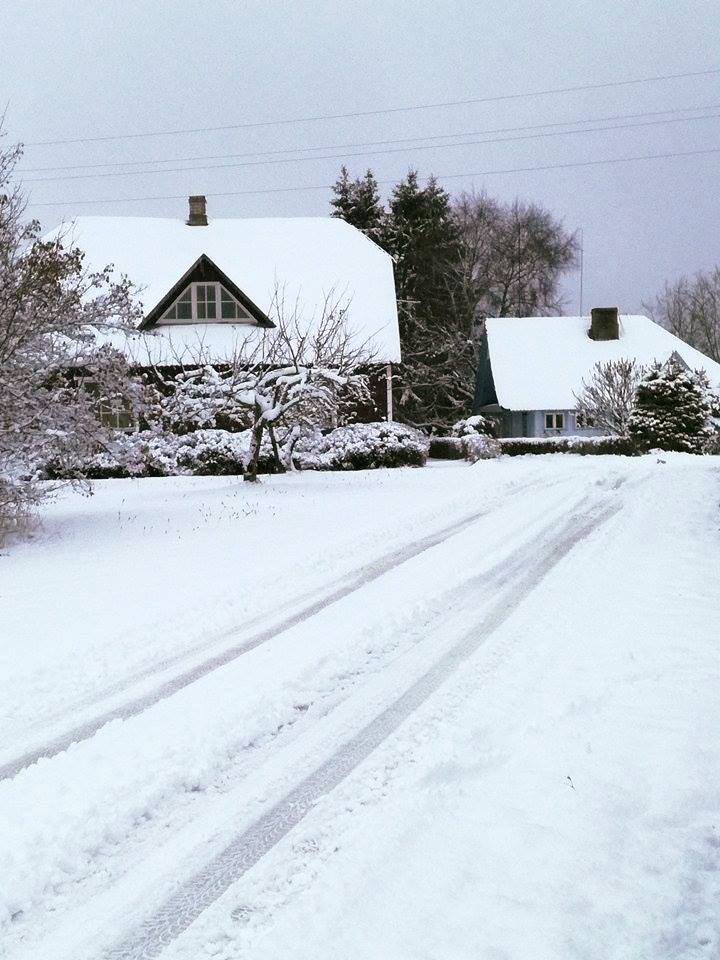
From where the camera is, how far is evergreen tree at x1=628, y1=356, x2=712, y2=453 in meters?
30.6

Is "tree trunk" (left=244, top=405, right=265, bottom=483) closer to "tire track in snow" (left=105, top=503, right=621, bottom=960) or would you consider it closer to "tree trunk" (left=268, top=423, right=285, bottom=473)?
"tree trunk" (left=268, top=423, right=285, bottom=473)

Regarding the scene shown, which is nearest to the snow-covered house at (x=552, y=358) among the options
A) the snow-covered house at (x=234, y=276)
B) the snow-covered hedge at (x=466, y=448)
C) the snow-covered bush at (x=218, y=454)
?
the snow-covered hedge at (x=466, y=448)

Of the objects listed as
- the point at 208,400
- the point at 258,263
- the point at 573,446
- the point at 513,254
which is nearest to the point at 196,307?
the point at 258,263

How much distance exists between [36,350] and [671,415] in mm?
22827

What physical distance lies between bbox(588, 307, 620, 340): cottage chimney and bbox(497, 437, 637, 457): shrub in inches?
487

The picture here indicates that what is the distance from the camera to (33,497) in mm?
13844

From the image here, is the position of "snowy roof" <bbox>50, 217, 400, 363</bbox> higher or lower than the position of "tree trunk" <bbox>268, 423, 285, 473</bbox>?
higher

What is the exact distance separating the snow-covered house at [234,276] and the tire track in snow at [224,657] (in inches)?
795

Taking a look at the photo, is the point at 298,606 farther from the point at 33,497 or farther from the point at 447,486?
the point at 447,486

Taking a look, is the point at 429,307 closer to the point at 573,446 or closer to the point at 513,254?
the point at 513,254

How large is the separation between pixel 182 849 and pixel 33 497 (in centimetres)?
1062

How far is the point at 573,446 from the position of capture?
105ft

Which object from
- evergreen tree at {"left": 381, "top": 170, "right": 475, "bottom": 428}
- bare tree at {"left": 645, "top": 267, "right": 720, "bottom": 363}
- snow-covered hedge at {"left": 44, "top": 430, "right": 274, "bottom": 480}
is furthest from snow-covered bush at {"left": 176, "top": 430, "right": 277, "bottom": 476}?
bare tree at {"left": 645, "top": 267, "right": 720, "bottom": 363}

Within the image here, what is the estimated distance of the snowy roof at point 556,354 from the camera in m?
41.0
